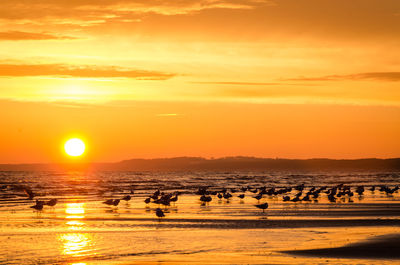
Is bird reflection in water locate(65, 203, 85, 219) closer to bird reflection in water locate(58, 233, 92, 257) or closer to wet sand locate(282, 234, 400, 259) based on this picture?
bird reflection in water locate(58, 233, 92, 257)

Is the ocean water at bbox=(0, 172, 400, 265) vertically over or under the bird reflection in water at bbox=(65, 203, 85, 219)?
under

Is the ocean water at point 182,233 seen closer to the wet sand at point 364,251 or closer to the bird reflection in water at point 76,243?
the bird reflection in water at point 76,243

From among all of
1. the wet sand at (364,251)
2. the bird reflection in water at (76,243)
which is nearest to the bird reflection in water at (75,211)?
the bird reflection in water at (76,243)

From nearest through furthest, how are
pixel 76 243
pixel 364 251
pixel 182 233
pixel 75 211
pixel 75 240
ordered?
pixel 364 251
pixel 76 243
pixel 75 240
pixel 182 233
pixel 75 211

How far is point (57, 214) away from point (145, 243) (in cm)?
1303

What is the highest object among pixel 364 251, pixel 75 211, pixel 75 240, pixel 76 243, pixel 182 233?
pixel 75 211

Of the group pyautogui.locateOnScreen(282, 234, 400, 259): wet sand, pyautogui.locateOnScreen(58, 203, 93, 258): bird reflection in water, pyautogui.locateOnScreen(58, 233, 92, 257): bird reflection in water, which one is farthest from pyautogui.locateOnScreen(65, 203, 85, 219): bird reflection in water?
pyautogui.locateOnScreen(282, 234, 400, 259): wet sand

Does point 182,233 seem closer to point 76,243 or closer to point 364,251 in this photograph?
point 76,243

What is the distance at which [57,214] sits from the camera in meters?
31.7

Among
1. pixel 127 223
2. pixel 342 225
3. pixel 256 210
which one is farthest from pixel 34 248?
pixel 256 210

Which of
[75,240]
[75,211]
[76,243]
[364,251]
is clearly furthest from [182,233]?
[75,211]

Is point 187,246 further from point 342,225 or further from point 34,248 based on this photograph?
point 342,225

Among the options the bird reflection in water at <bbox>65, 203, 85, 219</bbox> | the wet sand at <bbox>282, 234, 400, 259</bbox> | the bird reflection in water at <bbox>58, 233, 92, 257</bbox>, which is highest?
the bird reflection in water at <bbox>65, 203, 85, 219</bbox>

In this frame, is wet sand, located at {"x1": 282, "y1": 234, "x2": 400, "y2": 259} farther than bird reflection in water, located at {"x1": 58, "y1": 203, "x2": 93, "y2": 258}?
No
